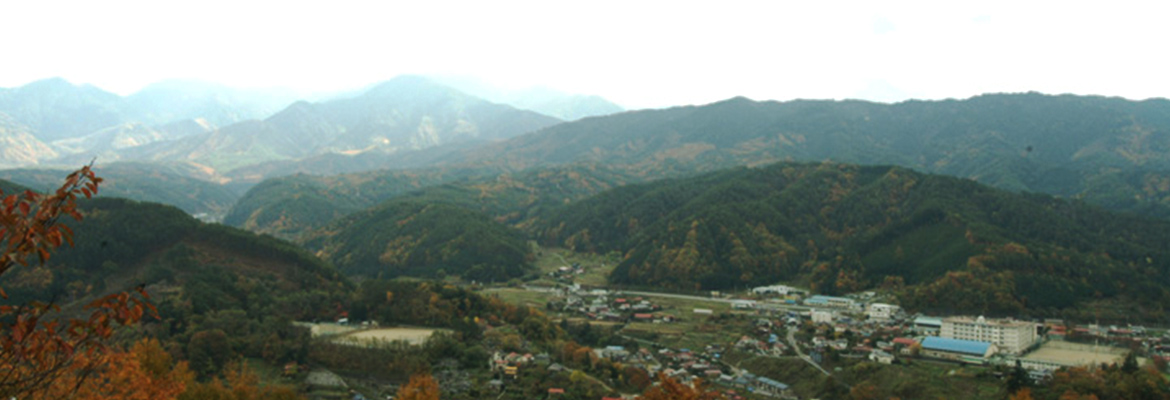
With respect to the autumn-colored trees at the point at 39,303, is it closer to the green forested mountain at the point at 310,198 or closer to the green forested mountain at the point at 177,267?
the green forested mountain at the point at 177,267

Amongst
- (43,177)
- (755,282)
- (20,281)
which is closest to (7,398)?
(20,281)

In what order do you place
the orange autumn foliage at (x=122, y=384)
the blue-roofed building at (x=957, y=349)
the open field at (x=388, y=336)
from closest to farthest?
the orange autumn foliage at (x=122, y=384) → the blue-roofed building at (x=957, y=349) → the open field at (x=388, y=336)

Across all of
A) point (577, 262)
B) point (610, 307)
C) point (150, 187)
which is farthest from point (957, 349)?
point (150, 187)

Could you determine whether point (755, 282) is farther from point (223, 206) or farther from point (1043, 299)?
point (223, 206)

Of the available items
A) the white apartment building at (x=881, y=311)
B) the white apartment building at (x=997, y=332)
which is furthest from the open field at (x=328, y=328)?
the white apartment building at (x=997, y=332)

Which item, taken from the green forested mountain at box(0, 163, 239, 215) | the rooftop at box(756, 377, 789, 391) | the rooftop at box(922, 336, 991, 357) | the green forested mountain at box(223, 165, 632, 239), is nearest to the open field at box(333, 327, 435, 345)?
the rooftop at box(756, 377, 789, 391)

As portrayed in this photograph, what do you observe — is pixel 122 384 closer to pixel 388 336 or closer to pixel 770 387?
pixel 388 336
